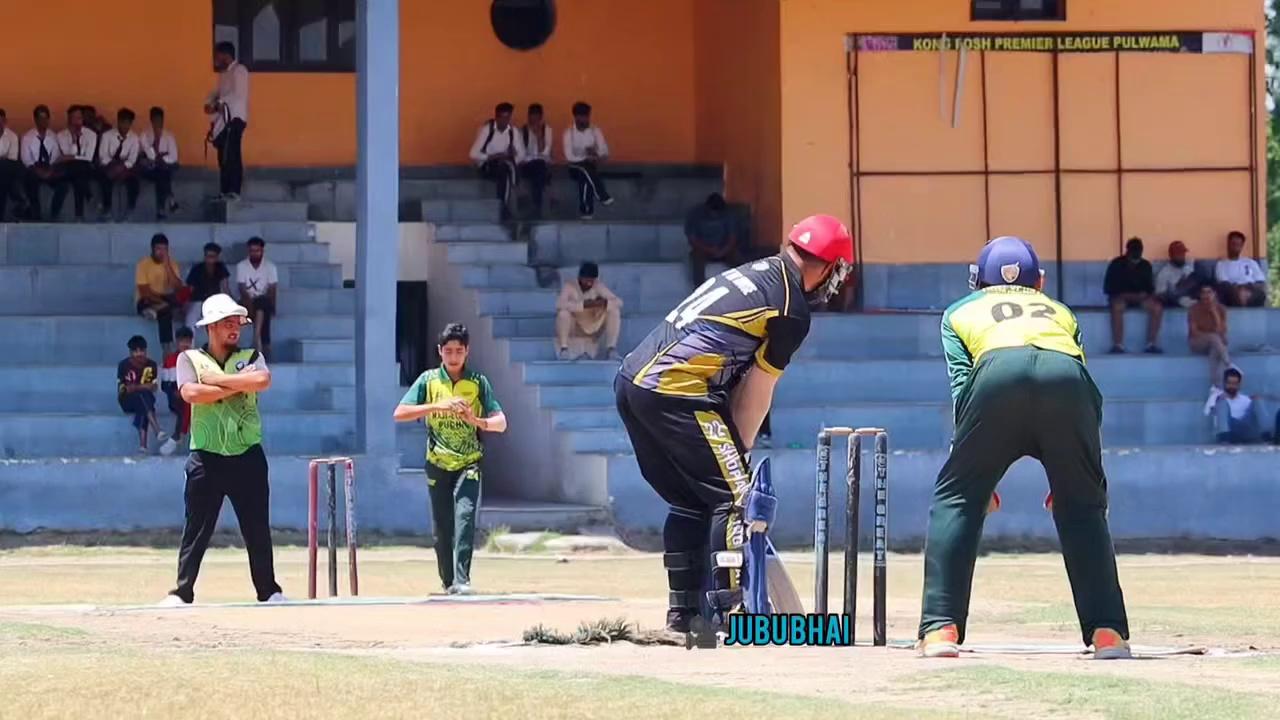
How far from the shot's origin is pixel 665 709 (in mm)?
7695

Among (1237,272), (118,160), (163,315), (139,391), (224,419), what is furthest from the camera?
(1237,272)

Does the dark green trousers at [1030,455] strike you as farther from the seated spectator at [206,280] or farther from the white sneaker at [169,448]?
the seated spectator at [206,280]

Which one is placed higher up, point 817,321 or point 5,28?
point 5,28

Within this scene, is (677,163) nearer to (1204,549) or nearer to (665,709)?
(1204,549)

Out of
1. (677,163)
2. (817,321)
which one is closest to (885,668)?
(817,321)

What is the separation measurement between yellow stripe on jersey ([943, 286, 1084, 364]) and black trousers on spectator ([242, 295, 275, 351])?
1471 cm

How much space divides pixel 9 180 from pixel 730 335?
17.9m

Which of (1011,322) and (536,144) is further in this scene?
(536,144)

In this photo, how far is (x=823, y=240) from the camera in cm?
943

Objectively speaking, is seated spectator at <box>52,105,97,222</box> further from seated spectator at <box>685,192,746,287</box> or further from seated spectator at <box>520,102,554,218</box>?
seated spectator at <box>685,192,746,287</box>

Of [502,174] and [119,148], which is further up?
[119,148]

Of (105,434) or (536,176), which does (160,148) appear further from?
(105,434)

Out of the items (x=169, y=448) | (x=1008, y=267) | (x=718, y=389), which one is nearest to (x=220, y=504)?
(x=718, y=389)

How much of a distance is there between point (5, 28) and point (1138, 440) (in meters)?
13.1
